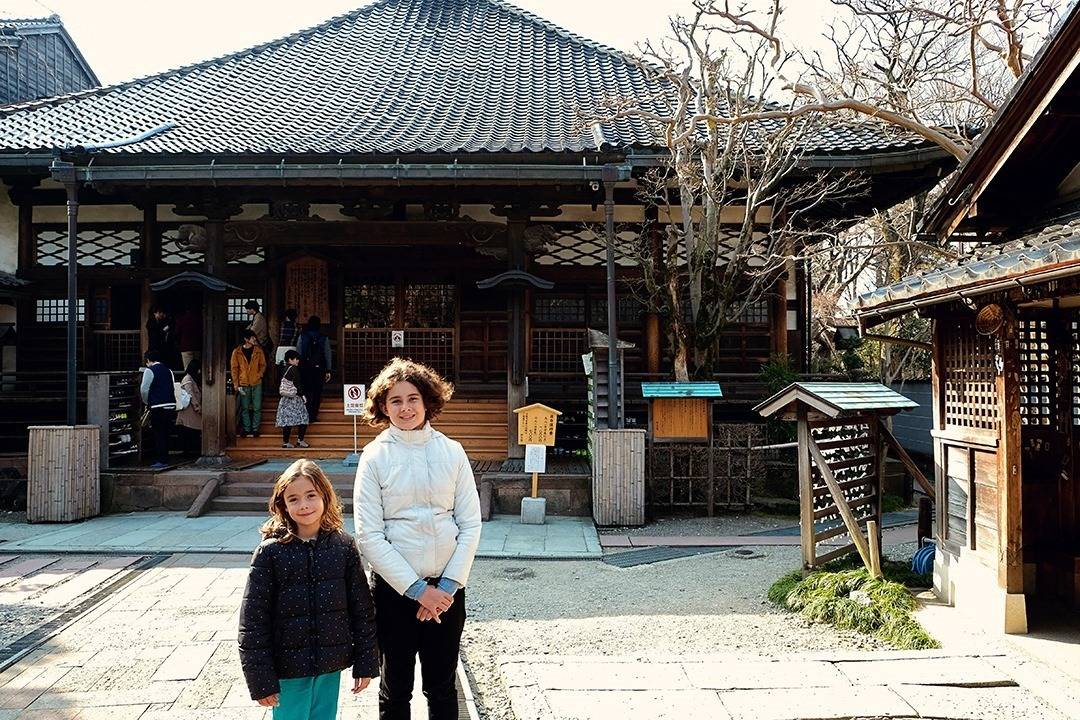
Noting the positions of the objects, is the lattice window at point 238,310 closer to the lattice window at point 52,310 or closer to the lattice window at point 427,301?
the lattice window at point 52,310

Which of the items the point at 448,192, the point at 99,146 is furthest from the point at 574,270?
the point at 99,146

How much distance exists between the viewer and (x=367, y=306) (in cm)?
1397

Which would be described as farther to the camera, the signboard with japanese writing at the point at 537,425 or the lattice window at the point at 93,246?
the lattice window at the point at 93,246

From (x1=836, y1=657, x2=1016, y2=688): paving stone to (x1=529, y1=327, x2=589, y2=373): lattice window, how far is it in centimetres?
811

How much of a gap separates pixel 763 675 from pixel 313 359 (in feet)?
29.0

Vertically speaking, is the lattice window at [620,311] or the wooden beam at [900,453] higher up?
the lattice window at [620,311]

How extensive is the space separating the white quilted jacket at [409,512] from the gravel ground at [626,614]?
5.01 ft

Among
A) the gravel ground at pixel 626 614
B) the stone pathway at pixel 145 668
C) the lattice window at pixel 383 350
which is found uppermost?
the lattice window at pixel 383 350

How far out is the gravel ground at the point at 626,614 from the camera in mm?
5387

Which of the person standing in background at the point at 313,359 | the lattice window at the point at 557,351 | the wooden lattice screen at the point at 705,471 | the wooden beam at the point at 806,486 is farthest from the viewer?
the lattice window at the point at 557,351

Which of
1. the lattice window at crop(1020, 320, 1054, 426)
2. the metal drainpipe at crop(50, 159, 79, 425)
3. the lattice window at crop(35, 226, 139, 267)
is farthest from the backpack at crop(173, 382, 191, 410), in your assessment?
the lattice window at crop(1020, 320, 1054, 426)

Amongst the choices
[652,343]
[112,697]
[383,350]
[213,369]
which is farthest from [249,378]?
[112,697]

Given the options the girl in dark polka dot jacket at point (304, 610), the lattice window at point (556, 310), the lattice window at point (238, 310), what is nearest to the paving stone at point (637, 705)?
the girl in dark polka dot jacket at point (304, 610)

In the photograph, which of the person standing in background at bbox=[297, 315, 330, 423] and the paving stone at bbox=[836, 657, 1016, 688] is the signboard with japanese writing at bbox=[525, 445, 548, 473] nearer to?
the person standing in background at bbox=[297, 315, 330, 423]
